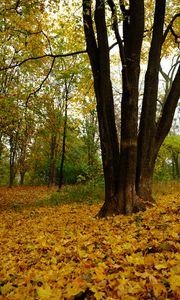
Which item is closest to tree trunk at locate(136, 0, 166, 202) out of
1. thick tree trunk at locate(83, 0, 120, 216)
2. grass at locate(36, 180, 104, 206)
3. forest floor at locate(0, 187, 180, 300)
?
thick tree trunk at locate(83, 0, 120, 216)

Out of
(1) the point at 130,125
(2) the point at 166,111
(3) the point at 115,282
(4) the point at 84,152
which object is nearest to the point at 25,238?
(1) the point at 130,125

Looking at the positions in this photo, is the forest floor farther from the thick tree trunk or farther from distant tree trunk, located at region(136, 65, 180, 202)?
the thick tree trunk

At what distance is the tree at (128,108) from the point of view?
7176 millimetres

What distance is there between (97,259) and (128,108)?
4001 millimetres

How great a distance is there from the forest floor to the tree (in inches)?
30.9

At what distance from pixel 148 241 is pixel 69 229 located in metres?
2.64

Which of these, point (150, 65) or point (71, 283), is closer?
point (71, 283)

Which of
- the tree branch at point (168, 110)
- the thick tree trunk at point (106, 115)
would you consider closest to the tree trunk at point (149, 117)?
the tree branch at point (168, 110)

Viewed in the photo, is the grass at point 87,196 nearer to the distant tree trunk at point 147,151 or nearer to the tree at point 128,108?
the distant tree trunk at point 147,151

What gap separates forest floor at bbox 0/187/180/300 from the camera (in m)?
2.71

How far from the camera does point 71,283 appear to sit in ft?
9.98

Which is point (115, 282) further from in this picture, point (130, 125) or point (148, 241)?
point (130, 125)

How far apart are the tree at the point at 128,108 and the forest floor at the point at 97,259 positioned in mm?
786

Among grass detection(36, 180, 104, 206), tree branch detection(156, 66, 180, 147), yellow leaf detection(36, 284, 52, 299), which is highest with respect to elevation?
tree branch detection(156, 66, 180, 147)
